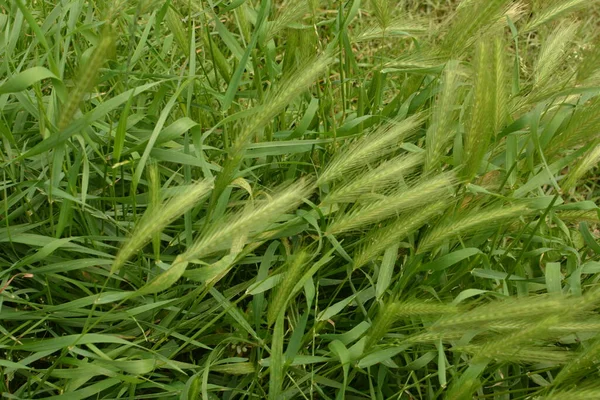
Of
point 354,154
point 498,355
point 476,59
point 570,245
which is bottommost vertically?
point 570,245

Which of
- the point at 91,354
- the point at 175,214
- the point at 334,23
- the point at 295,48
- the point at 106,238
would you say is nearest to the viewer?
the point at 175,214

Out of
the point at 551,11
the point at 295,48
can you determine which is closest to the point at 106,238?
the point at 295,48

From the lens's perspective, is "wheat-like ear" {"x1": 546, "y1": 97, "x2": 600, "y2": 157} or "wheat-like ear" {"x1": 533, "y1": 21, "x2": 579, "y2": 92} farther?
"wheat-like ear" {"x1": 533, "y1": 21, "x2": 579, "y2": 92}

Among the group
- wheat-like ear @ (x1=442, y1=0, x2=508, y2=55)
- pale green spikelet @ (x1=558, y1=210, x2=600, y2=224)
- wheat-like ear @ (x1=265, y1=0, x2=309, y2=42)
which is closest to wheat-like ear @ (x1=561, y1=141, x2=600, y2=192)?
pale green spikelet @ (x1=558, y1=210, x2=600, y2=224)

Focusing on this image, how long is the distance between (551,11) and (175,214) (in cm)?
108

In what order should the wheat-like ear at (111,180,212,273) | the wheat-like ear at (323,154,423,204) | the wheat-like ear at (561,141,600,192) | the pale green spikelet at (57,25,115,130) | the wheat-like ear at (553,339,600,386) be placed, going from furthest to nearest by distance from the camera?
the wheat-like ear at (561,141,600,192) < the wheat-like ear at (323,154,423,204) < the wheat-like ear at (553,339,600,386) < the wheat-like ear at (111,180,212,273) < the pale green spikelet at (57,25,115,130)

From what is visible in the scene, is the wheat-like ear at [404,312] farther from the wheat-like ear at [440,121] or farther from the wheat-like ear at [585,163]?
the wheat-like ear at [585,163]

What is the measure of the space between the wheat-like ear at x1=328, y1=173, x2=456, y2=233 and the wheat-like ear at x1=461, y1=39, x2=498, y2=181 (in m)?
0.11

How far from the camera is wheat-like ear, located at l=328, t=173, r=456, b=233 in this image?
150 centimetres

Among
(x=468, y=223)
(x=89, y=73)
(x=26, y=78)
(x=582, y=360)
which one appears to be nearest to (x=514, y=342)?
(x=582, y=360)

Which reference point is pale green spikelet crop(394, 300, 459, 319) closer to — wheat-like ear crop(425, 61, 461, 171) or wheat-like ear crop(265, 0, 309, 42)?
wheat-like ear crop(425, 61, 461, 171)

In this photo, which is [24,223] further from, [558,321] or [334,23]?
[558,321]

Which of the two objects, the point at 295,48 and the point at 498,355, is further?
the point at 295,48

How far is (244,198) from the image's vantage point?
1920 mm
